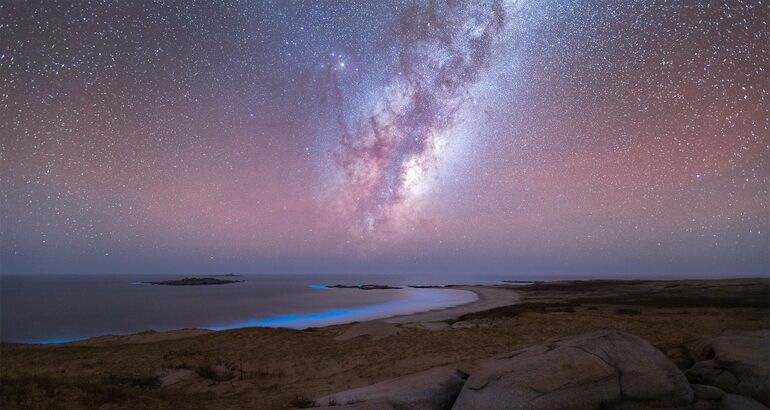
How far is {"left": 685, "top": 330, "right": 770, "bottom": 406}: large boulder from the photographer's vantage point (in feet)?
23.6

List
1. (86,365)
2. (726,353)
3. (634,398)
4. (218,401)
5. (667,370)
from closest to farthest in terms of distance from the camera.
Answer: (634,398) < (667,370) < (726,353) < (218,401) < (86,365)

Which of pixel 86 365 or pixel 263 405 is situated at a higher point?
pixel 263 405

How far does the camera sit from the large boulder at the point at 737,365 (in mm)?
7182

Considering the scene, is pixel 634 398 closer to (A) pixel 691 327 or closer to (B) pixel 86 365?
(A) pixel 691 327

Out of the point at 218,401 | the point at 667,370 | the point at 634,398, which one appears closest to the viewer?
the point at 634,398

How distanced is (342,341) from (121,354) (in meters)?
10.6

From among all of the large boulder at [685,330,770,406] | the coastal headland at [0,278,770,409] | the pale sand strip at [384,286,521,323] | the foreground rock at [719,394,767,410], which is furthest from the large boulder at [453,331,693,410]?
the pale sand strip at [384,286,521,323]

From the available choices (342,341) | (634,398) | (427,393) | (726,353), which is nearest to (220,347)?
(342,341)

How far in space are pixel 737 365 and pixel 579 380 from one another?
3.99 metres

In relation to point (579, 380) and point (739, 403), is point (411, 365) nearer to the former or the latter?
point (579, 380)

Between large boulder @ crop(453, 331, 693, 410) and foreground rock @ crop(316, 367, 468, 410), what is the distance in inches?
22.0

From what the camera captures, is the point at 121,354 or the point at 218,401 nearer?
the point at 218,401

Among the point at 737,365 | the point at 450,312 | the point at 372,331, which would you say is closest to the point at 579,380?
the point at 737,365

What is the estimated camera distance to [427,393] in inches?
294
